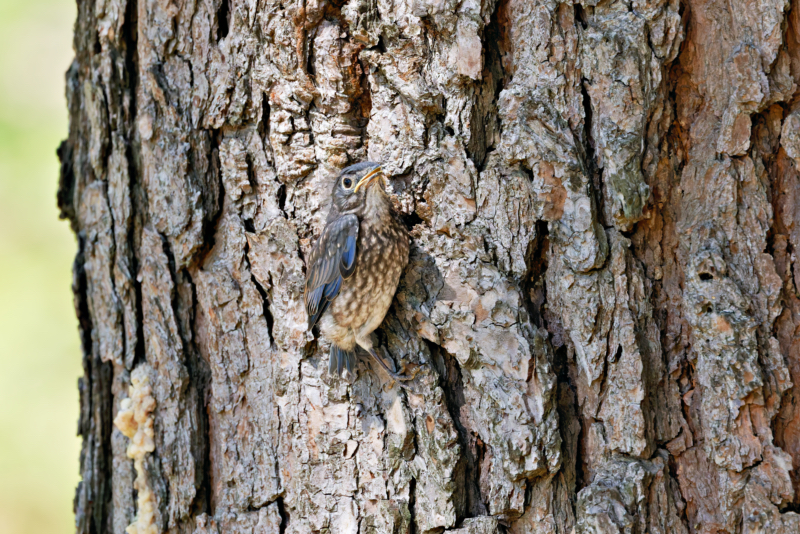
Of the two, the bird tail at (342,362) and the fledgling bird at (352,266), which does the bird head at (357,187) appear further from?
the bird tail at (342,362)

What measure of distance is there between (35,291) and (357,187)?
3963mm

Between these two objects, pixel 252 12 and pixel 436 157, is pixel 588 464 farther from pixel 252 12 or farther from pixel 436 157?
pixel 252 12

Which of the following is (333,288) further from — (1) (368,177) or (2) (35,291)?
(2) (35,291)

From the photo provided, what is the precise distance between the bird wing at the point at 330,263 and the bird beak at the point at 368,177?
155 millimetres

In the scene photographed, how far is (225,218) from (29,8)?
4.20 metres

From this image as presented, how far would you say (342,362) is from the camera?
256 centimetres

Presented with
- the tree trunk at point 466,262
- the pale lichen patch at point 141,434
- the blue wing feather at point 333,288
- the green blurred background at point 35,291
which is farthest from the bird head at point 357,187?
the green blurred background at point 35,291

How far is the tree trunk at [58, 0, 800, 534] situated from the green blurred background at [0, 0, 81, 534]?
2541 millimetres

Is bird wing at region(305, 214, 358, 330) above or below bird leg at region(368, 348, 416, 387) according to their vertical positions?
above

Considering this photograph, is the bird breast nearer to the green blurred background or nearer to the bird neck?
the bird neck

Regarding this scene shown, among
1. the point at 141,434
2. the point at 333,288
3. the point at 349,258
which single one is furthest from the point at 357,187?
the point at 141,434

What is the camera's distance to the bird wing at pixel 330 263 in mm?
2588

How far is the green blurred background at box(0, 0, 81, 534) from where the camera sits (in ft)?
16.3

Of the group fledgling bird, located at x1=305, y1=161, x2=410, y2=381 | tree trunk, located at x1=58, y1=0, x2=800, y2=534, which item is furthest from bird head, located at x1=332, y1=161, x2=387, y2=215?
tree trunk, located at x1=58, y1=0, x2=800, y2=534
